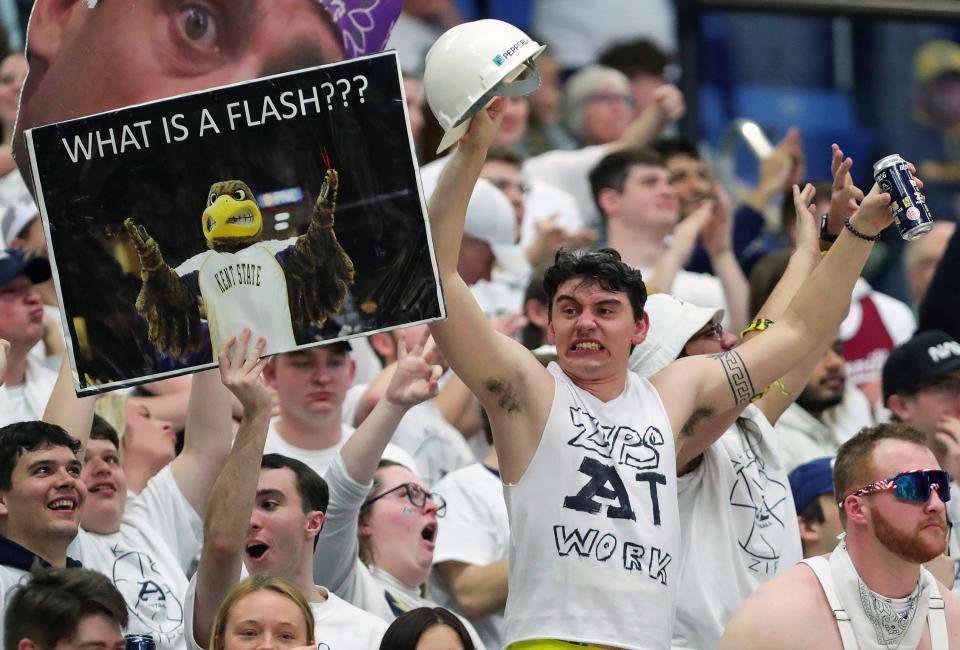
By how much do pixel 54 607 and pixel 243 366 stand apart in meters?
A: 0.84

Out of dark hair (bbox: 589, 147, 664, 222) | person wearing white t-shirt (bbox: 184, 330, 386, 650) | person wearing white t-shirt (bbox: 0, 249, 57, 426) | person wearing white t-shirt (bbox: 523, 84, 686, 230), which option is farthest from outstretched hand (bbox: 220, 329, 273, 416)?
person wearing white t-shirt (bbox: 523, 84, 686, 230)

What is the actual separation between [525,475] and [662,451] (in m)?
0.40

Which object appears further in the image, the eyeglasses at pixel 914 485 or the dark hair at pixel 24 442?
the dark hair at pixel 24 442

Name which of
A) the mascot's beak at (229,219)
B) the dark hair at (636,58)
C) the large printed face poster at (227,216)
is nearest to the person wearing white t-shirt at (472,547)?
the large printed face poster at (227,216)

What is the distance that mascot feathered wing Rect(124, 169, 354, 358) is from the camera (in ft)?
17.2

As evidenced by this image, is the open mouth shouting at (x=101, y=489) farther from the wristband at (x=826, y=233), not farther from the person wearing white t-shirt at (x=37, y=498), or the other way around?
the wristband at (x=826, y=233)

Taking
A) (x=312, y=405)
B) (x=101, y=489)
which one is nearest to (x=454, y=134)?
(x=101, y=489)

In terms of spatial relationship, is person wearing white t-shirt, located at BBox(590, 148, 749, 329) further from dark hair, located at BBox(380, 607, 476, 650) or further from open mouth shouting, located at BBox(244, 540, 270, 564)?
dark hair, located at BBox(380, 607, 476, 650)

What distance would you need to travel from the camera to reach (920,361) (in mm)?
7574

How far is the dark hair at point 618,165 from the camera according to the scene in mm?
9188

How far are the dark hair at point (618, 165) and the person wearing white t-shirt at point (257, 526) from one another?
354 cm

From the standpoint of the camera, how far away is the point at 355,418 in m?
7.59

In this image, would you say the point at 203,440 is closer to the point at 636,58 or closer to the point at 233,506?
the point at 233,506

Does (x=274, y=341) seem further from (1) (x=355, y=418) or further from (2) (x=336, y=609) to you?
(1) (x=355, y=418)
